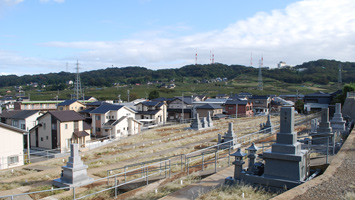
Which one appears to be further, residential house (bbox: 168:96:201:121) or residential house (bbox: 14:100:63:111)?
residential house (bbox: 14:100:63:111)

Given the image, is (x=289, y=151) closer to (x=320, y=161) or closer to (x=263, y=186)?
(x=263, y=186)

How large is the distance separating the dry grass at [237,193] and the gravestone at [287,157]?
77 centimetres

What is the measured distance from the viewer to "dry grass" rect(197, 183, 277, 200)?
295 inches

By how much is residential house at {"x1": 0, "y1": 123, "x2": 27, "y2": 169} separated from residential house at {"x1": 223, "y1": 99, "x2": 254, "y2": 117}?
1507 inches

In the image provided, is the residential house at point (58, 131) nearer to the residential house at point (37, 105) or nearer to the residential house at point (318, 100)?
the residential house at point (37, 105)

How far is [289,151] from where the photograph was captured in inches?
327

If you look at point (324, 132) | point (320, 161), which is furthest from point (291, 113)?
point (324, 132)

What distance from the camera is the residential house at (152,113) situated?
50719 mm

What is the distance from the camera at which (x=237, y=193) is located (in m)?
7.77

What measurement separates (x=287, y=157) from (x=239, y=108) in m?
46.5

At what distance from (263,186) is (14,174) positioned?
15.7m

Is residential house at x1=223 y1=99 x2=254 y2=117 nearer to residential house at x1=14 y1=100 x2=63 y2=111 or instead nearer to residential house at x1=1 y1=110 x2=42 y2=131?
residential house at x1=1 y1=110 x2=42 y2=131

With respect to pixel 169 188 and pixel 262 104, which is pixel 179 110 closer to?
pixel 262 104

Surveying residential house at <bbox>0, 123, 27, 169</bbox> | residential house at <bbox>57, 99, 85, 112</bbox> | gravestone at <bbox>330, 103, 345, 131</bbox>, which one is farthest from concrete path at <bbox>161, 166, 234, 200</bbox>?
residential house at <bbox>57, 99, 85, 112</bbox>
